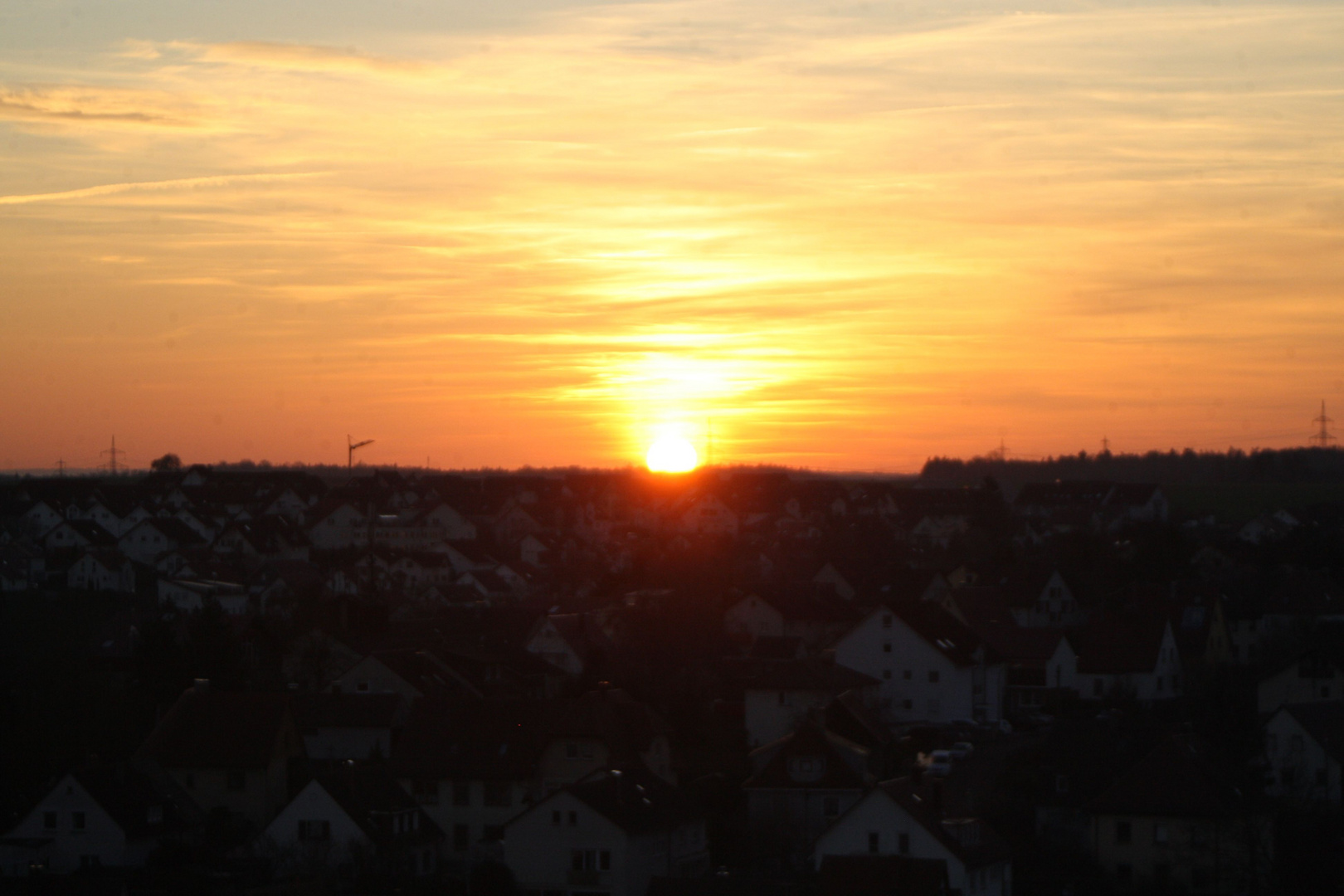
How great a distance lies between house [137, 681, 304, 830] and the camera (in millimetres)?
31656

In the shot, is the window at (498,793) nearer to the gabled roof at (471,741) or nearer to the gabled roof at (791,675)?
the gabled roof at (471,741)

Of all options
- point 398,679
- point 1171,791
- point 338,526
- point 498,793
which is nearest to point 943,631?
point 1171,791

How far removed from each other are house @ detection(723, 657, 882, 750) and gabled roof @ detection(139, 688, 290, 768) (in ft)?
36.0

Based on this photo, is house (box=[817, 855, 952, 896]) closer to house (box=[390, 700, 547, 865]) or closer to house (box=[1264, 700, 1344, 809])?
house (box=[390, 700, 547, 865])

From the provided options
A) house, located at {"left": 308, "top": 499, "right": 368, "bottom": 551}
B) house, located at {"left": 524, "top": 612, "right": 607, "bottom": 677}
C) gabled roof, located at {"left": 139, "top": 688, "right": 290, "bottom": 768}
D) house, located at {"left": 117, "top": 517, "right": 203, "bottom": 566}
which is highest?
house, located at {"left": 308, "top": 499, "right": 368, "bottom": 551}

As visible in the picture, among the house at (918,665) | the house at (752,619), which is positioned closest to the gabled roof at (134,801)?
the house at (918,665)

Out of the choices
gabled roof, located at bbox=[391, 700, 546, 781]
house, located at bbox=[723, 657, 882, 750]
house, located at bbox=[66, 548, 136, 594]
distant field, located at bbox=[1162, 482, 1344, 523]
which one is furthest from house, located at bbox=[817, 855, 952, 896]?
distant field, located at bbox=[1162, 482, 1344, 523]

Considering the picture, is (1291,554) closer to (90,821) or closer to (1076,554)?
(1076,554)

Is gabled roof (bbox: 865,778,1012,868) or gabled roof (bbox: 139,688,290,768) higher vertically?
gabled roof (bbox: 139,688,290,768)

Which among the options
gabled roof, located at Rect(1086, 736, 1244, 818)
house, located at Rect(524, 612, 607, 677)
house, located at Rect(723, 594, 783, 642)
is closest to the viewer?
gabled roof, located at Rect(1086, 736, 1244, 818)

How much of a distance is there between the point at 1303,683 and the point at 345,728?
950 inches

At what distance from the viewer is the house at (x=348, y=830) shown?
2739 centimetres

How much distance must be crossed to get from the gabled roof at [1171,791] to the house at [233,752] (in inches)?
627

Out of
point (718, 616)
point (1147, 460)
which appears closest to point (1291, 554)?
point (718, 616)
